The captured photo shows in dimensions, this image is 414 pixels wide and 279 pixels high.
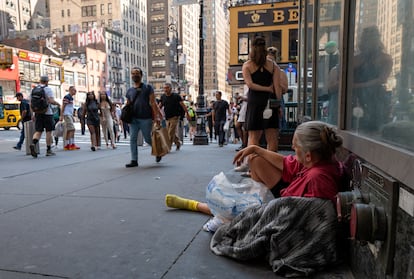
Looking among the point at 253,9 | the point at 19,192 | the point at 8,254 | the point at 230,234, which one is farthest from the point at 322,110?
the point at 253,9

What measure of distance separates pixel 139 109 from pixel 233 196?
426 centimetres

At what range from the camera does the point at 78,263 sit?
236 cm

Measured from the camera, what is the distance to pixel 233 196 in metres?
2.77

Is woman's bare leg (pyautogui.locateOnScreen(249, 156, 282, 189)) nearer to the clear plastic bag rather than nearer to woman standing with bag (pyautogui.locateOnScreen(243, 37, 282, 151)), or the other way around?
the clear plastic bag

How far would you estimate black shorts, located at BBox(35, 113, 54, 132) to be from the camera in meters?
8.47

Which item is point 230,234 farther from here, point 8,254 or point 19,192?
point 19,192

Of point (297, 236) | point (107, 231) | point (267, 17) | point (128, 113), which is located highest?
point (267, 17)

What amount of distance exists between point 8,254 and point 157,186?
2.32 metres

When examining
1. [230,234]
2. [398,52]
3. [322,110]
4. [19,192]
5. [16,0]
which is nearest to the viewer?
[398,52]

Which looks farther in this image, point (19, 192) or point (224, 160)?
point (224, 160)

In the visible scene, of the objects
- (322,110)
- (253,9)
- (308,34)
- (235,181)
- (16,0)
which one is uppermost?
(16,0)

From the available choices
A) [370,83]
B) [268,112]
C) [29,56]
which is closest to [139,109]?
[268,112]

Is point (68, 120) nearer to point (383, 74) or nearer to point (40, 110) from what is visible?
point (40, 110)

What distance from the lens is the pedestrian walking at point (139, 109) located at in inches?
261
